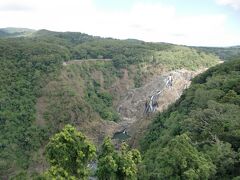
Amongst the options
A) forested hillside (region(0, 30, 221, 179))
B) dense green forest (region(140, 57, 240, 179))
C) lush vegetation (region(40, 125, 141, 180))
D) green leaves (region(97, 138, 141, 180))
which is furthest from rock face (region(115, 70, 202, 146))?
lush vegetation (region(40, 125, 141, 180))

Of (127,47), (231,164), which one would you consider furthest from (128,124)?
(231,164)

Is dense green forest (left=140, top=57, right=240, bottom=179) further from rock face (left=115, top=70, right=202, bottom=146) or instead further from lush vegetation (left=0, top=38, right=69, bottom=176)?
rock face (left=115, top=70, right=202, bottom=146)

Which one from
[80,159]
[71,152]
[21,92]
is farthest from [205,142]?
[21,92]

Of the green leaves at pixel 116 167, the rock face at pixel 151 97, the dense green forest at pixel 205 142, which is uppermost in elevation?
the green leaves at pixel 116 167

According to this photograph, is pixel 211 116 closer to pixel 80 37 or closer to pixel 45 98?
pixel 45 98

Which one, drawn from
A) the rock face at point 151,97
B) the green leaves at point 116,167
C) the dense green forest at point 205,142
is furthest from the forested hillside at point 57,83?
the green leaves at point 116,167

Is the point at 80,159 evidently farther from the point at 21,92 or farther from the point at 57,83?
the point at 57,83

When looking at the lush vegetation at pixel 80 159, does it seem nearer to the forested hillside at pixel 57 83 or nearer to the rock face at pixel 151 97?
the forested hillside at pixel 57 83
